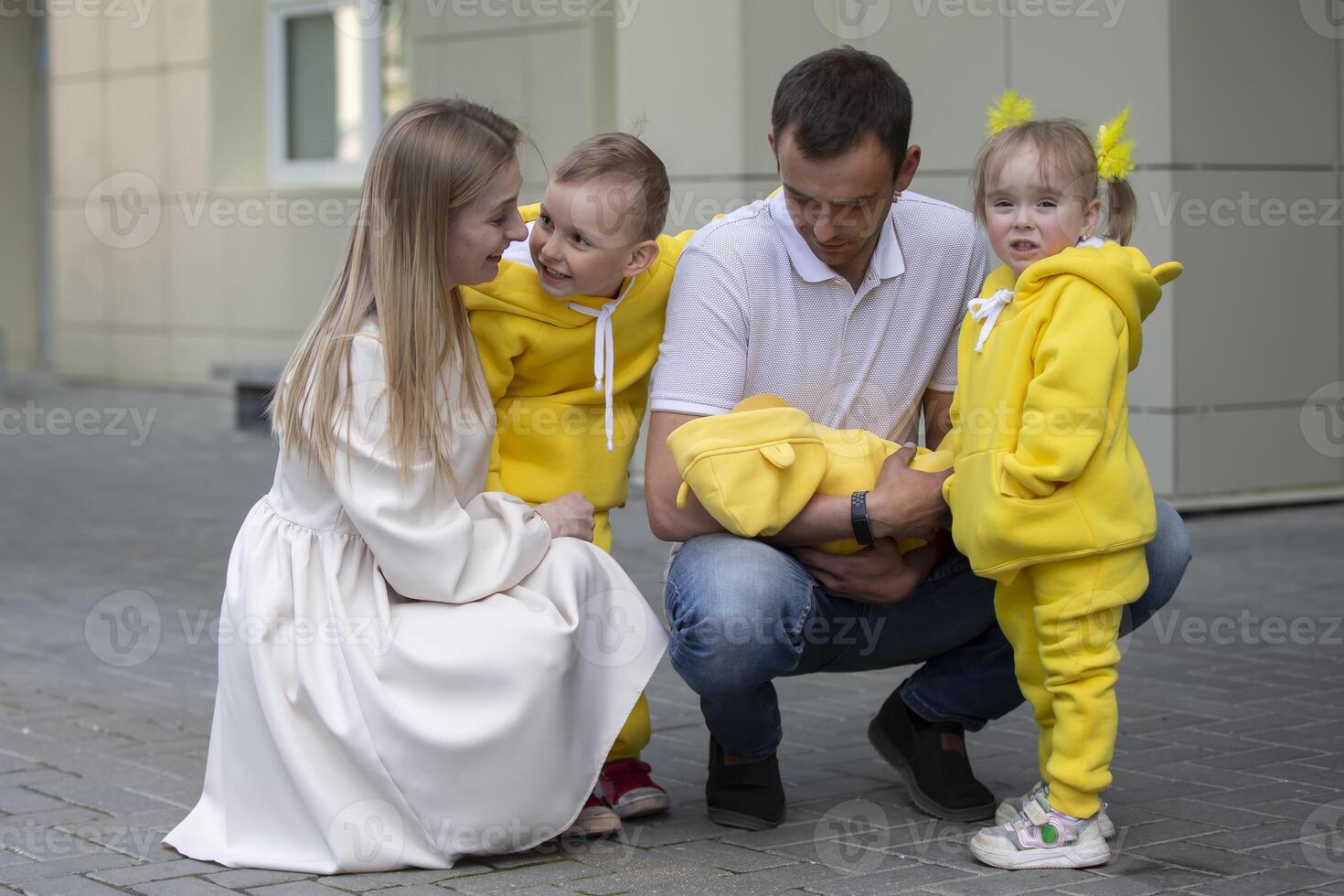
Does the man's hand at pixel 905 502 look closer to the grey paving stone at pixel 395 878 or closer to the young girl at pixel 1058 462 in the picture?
the young girl at pixel 1058 462

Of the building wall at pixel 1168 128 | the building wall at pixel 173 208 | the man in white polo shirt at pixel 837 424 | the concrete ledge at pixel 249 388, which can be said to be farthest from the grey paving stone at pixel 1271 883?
the building wall at pixel 173 208

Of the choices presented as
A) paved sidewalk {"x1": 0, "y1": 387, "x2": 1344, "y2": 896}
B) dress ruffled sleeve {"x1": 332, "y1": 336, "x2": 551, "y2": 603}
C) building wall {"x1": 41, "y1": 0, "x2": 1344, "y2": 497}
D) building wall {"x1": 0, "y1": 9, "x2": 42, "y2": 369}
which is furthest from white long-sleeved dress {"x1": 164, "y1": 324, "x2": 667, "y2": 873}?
building wall {"x1": 0, "y1": 9, "x2": 42, "y2": 369}

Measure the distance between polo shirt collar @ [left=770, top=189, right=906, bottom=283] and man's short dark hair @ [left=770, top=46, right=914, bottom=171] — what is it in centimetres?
21

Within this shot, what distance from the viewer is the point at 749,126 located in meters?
8.49

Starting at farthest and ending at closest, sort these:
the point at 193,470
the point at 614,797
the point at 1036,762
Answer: the point at 193,470 → the point at 1036,762 → the point at 614,797

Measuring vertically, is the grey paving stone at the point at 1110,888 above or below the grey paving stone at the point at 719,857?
above

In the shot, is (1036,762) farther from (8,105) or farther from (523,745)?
(8,105)

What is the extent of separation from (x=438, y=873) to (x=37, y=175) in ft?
53.4

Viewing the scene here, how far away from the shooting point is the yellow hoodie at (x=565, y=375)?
11.9 ft

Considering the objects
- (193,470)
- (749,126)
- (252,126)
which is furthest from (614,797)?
(252,126)

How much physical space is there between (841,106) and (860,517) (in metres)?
0.79

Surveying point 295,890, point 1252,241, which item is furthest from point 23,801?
point 1252,241

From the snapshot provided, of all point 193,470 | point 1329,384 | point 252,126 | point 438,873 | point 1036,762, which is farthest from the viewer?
point 252,126

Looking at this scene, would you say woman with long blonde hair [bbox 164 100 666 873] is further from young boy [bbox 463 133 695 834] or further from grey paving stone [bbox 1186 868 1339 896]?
grey paving stone [bbox 1186 868 1339 896]
